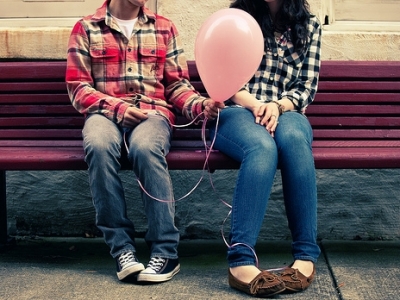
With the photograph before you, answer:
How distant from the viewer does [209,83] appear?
3420mm

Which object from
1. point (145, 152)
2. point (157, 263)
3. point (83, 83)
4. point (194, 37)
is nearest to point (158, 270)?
point (157, 263)

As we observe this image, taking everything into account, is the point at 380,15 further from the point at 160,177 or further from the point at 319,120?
the point at 160,177

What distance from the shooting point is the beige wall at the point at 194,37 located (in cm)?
457

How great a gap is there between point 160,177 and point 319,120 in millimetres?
1063

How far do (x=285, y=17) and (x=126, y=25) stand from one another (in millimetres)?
745

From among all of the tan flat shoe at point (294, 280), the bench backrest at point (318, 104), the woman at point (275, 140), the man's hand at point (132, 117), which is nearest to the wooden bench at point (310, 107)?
the bench backrest at point (318, 104)

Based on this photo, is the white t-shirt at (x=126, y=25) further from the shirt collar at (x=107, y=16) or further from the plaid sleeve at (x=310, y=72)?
the plaid sleeve at (x=310, y=72)

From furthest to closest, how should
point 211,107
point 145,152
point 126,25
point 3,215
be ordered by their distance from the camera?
point 3,215 < point 126,25 < point 211,107 < point 145,152

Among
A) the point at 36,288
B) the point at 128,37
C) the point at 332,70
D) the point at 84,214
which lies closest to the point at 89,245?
the point at 84,214

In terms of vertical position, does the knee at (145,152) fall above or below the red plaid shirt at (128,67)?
below

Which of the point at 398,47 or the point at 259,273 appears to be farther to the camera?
the point at 398,47

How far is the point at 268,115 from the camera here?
11.6 ft

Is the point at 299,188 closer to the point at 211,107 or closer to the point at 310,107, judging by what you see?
the point at 211,107

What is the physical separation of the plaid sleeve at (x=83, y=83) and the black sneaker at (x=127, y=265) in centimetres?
60
